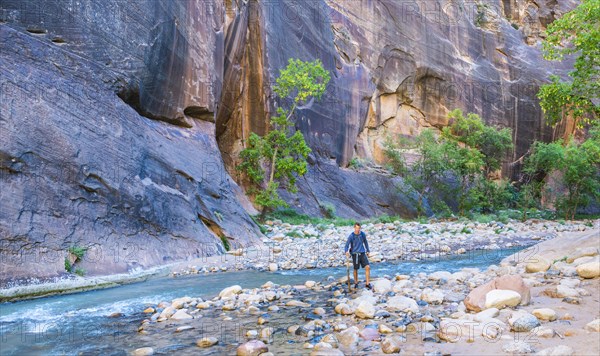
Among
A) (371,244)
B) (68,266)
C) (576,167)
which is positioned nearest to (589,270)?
(68,266)

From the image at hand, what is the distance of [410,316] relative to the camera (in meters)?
6.92

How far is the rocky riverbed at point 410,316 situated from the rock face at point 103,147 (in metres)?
3.74

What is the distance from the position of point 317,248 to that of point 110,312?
381 inches

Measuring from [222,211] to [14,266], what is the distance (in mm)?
8656

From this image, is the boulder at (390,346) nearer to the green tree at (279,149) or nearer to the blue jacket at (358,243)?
the blue jacket at (358,243)

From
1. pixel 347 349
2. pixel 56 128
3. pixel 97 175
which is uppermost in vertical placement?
pixel 56 128

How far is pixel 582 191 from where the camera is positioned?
34156 millimetres

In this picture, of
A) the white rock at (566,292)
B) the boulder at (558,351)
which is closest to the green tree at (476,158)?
the white rock at (566,292)

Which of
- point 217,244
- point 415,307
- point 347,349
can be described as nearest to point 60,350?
point 347,349

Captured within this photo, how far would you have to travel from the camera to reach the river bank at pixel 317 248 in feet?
33.8

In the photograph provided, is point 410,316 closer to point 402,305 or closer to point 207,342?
point 402,305

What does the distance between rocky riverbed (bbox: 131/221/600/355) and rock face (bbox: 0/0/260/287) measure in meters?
3.74

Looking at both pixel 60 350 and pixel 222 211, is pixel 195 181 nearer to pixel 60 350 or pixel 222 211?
pixel 222 211

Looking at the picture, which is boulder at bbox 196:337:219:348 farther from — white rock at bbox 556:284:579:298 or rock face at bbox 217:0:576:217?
rock face at bbox 217:0:576:217
